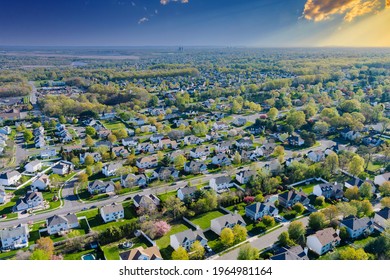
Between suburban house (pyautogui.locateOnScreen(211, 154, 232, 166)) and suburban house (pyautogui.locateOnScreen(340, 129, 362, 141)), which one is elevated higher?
suburban house (pyautogui.locateOnScreen(340, 129, 362, 141))

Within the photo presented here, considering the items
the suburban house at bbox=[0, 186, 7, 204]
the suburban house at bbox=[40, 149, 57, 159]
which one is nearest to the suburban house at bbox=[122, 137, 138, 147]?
the suburban house at bbox=[40, 149, 57, 159]

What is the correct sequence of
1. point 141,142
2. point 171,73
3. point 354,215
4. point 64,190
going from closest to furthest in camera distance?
point 354,215, point 64,190, point 141,142, point 171,73

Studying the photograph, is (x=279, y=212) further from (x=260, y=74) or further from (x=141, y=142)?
(x=260, y=74)

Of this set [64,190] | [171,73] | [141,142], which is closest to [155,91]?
[171,73]

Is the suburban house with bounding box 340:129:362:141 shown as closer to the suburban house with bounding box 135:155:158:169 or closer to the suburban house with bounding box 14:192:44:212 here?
the suburban house with bounding box 135:155:158:169

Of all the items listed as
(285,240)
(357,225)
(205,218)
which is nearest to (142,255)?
(205,218)

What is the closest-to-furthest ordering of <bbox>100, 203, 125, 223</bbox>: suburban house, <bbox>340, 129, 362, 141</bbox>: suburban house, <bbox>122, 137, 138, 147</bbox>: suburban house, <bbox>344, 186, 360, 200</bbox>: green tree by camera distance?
1. <bbox>100, 203, 125, 223</bbox>: suburban house
2. <bbox>344, 186, 360, 200</bbox>: green tree
3. <bbox>122, 137, 138, 147</bbox>: suburban house
4. <bbox>340, 129, 362, 141</bbox>: suburban house
